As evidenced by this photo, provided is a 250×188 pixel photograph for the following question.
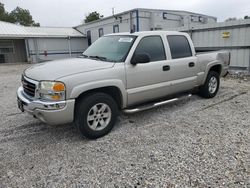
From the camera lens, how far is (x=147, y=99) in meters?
4.11

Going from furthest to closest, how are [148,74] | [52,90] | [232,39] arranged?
[232,39]
[148,74]
[52,90]

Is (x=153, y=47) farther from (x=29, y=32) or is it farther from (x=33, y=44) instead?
(x=29, y=32)

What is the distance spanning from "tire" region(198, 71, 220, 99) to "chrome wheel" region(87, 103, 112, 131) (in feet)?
10.4

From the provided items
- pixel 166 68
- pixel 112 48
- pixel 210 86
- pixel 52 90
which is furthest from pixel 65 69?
pixel 210 86

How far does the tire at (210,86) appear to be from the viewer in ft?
18.1

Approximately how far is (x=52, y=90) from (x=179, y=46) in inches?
120

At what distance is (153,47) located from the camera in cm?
416

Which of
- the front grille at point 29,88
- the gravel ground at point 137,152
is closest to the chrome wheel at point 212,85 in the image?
the gravel ground at point 137,152

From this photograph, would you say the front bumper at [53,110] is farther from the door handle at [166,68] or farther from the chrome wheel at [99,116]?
the door handle at [166,68]

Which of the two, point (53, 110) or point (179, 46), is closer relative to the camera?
point (53, 110)

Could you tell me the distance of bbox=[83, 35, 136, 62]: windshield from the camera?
3789 millimetres

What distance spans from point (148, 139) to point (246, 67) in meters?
7.76

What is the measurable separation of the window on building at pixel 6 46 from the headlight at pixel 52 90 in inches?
859

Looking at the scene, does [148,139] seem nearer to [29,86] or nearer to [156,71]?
[156,71]
